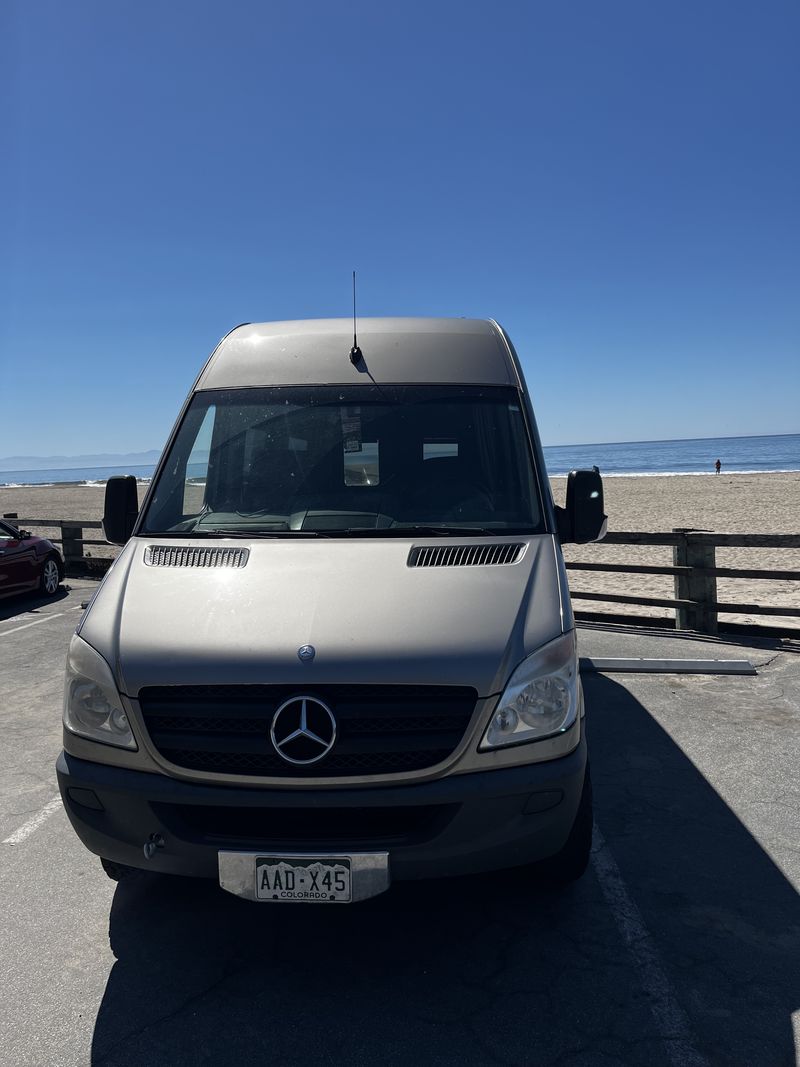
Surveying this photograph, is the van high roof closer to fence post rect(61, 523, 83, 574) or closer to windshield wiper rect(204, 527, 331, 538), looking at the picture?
windshield wiper rect(204, 527, 331, 538)

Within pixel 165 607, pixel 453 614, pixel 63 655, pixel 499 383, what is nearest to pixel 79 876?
pixel 165 607

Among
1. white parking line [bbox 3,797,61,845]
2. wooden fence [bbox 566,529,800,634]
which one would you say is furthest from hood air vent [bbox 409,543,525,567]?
wooden fence [bbox 566,529,800,634]

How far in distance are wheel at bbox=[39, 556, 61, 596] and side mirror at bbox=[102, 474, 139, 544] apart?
8.19 meters

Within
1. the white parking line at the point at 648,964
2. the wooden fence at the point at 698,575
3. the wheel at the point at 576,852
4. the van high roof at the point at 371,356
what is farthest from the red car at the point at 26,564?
the wheel at the point at 576,852

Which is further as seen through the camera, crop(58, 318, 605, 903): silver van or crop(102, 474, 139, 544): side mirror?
crop(102, 474, 139, 544): side mirror

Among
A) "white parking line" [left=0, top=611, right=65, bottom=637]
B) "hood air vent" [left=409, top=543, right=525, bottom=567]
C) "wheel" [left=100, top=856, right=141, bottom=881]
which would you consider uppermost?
"hood air vent" [left=409, top=543, right=525, bottom=567]

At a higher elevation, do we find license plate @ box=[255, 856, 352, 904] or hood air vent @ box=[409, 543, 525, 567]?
hood air vent @ box=[409, 543, 525, 567]

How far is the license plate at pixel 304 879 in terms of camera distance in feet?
8.72

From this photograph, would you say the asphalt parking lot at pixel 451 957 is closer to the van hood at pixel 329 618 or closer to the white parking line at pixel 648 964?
the white parking line at pixel 648 964

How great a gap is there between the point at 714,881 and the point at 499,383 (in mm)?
2560

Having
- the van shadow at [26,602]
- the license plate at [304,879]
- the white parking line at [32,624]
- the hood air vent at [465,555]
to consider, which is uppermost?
the hood air vent at [465,555]

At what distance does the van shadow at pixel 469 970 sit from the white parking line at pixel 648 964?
0.02 meters

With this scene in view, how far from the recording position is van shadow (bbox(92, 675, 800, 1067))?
2.56 meters

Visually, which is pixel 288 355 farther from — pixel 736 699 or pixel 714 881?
pixel 736 699
